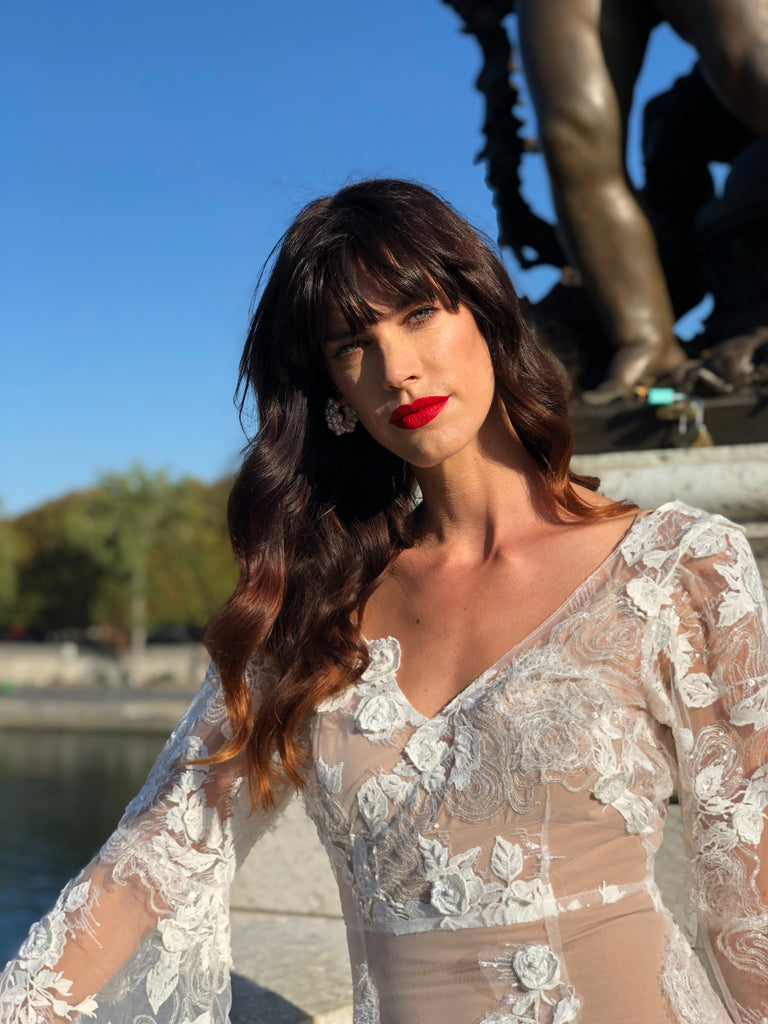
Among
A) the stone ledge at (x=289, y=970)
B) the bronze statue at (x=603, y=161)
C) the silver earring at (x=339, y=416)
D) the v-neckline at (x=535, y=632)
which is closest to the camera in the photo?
the v-neckline at (x=535, y=632)

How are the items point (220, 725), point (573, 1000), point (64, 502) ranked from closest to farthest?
point (573, 1000) < point (220, 725) < point (64, 502)

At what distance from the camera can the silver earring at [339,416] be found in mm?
1805

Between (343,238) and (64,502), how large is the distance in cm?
5081

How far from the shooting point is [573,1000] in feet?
4.43

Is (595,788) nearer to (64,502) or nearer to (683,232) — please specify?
(683,232)

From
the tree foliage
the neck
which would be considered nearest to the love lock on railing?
the neck

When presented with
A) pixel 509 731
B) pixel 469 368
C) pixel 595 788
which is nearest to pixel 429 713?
pixel 509 731

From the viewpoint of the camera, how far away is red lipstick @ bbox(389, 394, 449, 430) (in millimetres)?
1571

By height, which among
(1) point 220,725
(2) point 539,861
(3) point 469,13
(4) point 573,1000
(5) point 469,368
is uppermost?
(3) point 469,13

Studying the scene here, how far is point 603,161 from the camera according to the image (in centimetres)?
317

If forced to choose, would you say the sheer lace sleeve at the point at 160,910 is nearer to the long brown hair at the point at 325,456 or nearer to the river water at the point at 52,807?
the long brown hair at the point at 325,456

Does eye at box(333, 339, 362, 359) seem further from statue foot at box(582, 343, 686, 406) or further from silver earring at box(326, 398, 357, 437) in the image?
statue foot at box(582, 343, 686, 406)

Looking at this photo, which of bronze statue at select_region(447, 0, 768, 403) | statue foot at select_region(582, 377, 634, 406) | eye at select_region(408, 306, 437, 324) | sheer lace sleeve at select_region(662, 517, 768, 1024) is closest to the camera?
sheer lace sleeve at select_region(662, 517, 768, 1024)

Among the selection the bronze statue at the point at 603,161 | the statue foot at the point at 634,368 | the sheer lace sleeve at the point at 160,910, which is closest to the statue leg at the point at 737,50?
the bronze statue at the point at 603,161
